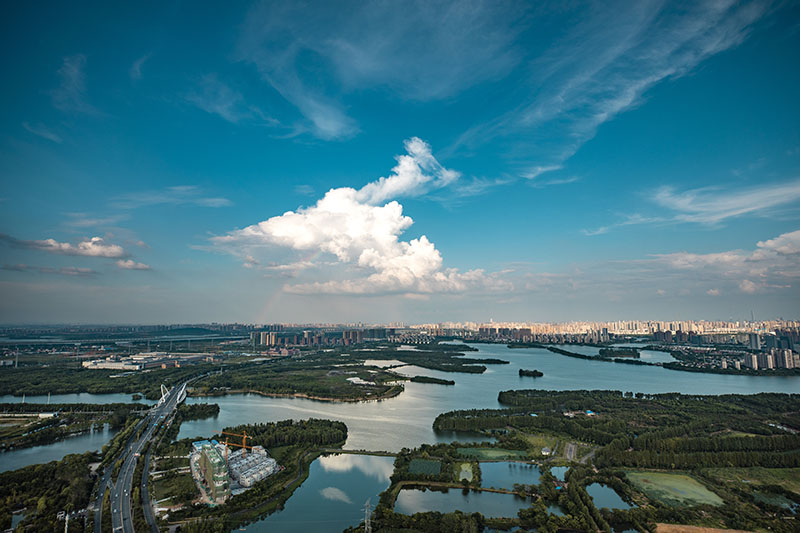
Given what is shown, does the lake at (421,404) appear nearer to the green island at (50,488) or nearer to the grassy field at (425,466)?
the grassy field at (425,466)

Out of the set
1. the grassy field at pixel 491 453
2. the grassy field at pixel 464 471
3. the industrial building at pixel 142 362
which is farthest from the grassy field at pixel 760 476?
the industrial building at pixel 142 362

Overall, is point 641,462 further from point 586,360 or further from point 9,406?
point 586,360

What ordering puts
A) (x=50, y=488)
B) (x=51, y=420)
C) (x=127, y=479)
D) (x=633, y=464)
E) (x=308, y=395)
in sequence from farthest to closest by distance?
1. (x=308, y=395)
2. (x=51, y=420)
3. (x=633, y=464)
4. (x=127, y=479)
5. (x=50, y=488)

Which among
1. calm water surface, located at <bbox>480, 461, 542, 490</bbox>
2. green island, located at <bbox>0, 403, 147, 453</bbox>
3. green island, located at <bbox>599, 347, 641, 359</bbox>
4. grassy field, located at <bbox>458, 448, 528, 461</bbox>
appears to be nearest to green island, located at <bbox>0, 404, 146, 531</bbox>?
green island, located at <bbox>0, 403, 147, 453</bbox>

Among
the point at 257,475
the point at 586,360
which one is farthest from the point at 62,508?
the point at 586,360

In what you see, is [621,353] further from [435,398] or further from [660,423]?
[660,423]

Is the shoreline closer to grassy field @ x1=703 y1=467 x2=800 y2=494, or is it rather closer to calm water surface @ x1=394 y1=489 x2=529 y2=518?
calm water surface @ x1=394 y1=489 x2=529 y2=518

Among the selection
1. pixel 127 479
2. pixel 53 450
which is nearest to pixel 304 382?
pixel 53 450
